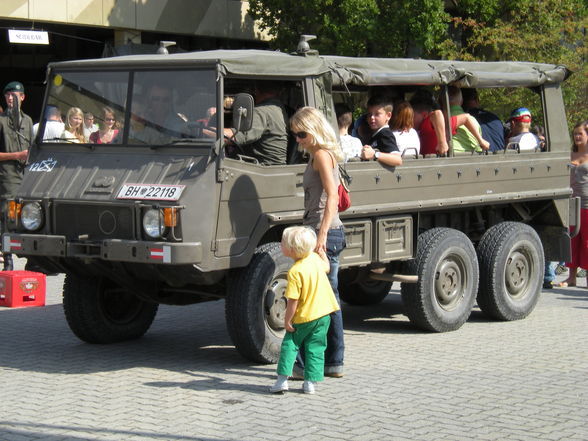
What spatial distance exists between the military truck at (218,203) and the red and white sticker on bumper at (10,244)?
0.01m

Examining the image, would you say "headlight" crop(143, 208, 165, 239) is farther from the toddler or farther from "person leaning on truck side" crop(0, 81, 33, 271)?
"person leaning on truck side" crop(0, 81, 33, 271)

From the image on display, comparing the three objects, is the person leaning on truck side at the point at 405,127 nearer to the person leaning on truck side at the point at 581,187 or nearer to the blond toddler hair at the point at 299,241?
the blond toddler hair at the point at 299,241

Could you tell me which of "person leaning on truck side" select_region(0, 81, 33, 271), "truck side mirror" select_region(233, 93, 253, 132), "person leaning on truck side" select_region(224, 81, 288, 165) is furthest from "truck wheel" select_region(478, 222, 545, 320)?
"person leaning on truck side" select_region(0, 81, 33, 271)

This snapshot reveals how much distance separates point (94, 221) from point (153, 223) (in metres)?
0.58

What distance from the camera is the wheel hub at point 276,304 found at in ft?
27.9

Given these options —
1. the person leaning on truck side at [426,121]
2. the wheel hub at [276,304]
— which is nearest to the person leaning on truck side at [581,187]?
the person leaning on truck side at [426,121]

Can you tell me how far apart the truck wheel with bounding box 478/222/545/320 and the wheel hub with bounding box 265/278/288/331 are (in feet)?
9.43

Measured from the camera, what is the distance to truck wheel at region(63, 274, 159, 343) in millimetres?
9352

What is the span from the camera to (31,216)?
28.5 ft

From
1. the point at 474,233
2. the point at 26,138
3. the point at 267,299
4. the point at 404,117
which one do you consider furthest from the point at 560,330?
the point at 26,138

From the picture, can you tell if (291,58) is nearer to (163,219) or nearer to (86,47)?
(163,219)

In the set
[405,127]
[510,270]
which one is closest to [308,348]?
[405,127]

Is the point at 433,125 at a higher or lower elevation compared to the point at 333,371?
higher

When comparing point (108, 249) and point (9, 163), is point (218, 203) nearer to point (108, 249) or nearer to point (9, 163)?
point (108, 249)
